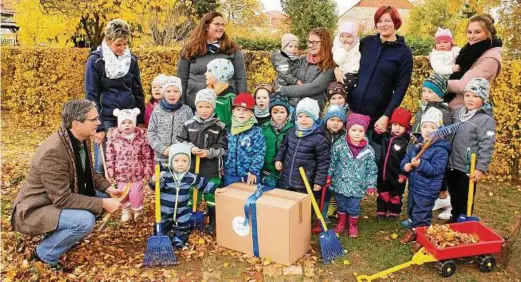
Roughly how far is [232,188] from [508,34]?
941cm

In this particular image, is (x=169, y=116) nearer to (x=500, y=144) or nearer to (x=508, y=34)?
(x=500, y=144)

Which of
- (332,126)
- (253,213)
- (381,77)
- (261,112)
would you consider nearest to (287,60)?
(261,112)

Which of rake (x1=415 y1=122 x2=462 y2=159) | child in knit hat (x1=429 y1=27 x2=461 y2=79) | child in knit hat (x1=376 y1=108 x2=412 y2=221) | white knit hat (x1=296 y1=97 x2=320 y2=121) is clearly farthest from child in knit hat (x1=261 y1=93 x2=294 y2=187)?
child in knit hat (x1=429 y1=27 x2=461 y2=79)

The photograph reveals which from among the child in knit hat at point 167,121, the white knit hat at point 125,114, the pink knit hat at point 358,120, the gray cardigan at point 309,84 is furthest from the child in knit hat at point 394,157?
the white knit hat at point 125,114

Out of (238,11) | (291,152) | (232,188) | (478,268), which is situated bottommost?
(478,268)

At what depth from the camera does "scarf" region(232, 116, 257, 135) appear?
465 cm

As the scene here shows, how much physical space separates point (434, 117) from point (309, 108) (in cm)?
121

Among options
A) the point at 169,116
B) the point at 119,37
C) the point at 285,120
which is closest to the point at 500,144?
the point at 285,120

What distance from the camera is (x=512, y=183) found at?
705cm

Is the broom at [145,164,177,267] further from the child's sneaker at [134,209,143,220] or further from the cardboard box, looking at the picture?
the child's sneaker at [134,209,143,220]

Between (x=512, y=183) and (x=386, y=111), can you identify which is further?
(x=512, y=183)

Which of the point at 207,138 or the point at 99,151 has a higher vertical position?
the point at 207,138

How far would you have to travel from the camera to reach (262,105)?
488 centimetres

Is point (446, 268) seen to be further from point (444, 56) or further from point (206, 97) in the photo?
point (206, 97)
